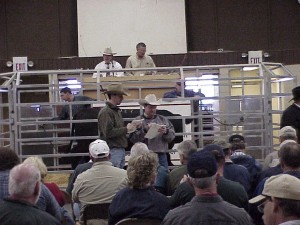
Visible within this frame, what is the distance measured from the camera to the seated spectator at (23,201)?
3562mm

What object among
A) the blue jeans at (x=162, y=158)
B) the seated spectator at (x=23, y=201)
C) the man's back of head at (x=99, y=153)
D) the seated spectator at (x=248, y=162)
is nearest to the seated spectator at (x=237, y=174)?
the seated spectator at (x=248, y=162)

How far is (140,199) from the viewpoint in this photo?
4.60 meters

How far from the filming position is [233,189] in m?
4.61

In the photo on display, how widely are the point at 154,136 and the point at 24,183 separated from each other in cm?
442

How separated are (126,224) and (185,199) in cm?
57

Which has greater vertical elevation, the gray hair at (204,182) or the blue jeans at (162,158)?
the gray hair at (204,182)

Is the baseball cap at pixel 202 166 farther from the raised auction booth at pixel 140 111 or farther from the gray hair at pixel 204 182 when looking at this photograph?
the raised auction booth at pixel 140 111

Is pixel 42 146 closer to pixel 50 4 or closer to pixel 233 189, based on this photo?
pixel 233 189

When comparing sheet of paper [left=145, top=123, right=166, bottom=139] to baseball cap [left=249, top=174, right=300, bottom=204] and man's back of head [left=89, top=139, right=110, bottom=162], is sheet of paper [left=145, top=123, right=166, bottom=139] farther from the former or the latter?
baseball cap [left=249, top=174, right=300, bottom=204]

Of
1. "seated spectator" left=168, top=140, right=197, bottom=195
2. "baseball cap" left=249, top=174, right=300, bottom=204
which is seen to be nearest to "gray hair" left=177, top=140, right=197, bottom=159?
"seated spectator" left=168, top=140, right=197, bottom=195

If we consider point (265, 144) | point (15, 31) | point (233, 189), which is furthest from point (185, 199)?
point (15, 31)

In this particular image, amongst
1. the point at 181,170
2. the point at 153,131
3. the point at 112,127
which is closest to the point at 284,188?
the point at 181,170

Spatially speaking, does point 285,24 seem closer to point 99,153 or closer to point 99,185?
point 99,153

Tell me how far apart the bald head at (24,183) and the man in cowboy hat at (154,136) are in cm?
436
